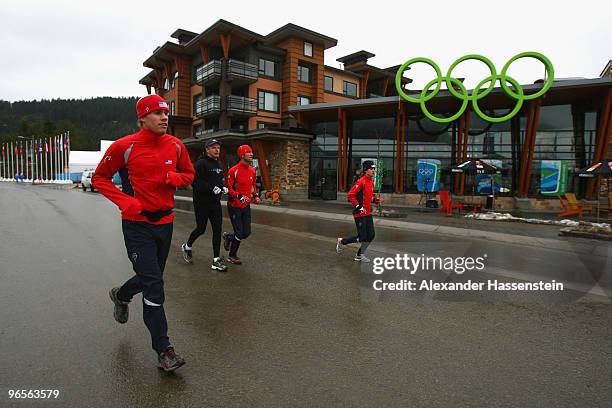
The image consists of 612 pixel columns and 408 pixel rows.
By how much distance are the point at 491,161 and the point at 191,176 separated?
2186cm

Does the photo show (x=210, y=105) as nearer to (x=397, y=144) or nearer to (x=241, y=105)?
(x=241, y=105)

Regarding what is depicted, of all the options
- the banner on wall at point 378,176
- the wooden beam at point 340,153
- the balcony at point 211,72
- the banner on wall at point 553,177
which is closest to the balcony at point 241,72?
the balcony at point 211,72

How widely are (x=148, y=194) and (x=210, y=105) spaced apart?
28.2m

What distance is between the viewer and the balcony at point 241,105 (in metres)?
28.7

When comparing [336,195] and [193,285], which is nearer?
[193,285]

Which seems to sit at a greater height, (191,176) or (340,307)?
(191,176)

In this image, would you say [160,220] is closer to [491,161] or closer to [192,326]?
[192,326]

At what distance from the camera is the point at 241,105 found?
96.0 feet

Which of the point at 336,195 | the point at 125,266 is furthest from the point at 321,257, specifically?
the point at 336,195

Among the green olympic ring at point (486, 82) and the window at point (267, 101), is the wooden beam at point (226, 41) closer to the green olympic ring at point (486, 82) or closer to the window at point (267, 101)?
the window at point (267, 101)

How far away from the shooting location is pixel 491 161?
71.6 ft

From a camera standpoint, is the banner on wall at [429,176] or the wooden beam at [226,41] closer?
the banner on wall at [429,176]

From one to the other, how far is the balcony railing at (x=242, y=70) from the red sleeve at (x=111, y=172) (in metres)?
26.8

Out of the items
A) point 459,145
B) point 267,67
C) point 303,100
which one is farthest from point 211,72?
point 459,145
